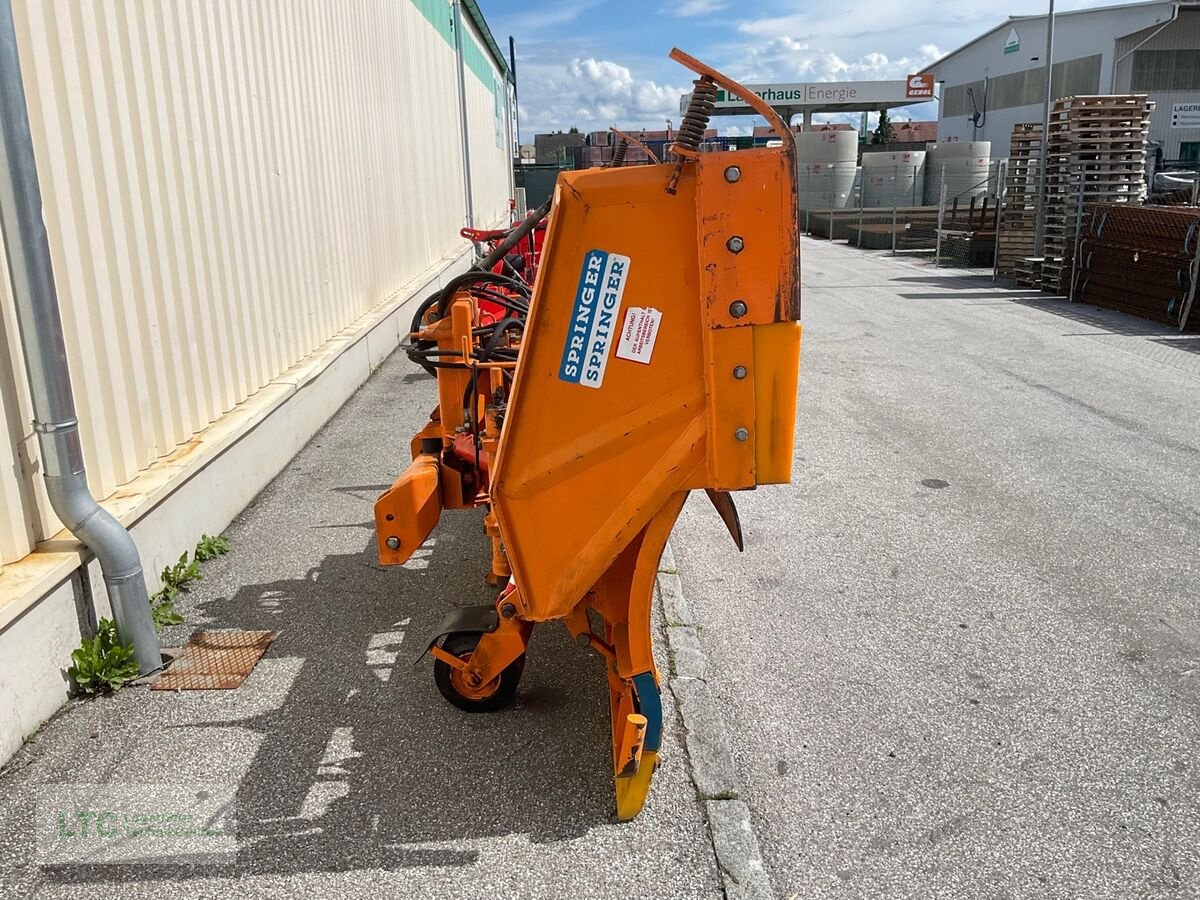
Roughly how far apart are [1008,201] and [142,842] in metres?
19.4

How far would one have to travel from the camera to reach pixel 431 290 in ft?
44.9

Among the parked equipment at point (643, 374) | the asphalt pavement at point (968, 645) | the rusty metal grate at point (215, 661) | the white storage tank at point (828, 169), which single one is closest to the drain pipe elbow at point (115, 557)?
the rusty metal grate at point (215, 661)

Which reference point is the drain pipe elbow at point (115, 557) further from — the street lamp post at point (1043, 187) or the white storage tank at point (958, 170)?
the white storage tank at point (958, 170)

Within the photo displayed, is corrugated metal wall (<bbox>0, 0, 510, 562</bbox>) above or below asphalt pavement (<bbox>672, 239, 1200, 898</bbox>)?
above

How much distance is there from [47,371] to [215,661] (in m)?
1.38

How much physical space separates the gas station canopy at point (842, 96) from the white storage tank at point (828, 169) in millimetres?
10875

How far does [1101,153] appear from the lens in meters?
14.9

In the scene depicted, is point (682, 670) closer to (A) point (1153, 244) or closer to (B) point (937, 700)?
(B) point (937, 700)

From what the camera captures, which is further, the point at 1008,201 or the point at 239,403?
the point at 1008,201

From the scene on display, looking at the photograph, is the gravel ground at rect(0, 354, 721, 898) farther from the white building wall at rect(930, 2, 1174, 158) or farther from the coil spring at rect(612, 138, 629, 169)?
the white building wall at rect(930, 2, 1174, 158)

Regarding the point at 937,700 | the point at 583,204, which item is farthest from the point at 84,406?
the point at 937,700

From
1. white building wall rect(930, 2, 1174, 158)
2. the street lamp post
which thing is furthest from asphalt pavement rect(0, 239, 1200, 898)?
white building wall rect(930, 2, 1174, 158)

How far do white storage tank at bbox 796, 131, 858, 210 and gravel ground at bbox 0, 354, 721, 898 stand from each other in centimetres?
3378

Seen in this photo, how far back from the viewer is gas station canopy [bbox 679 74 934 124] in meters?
48.5
